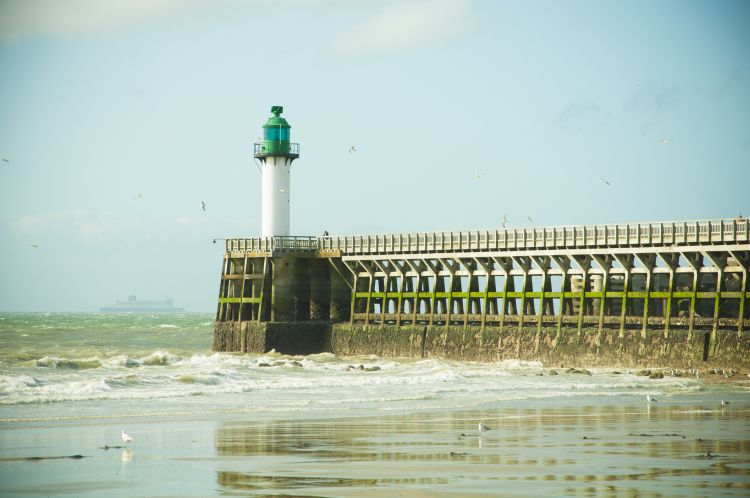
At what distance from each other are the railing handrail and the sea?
15.9 ft

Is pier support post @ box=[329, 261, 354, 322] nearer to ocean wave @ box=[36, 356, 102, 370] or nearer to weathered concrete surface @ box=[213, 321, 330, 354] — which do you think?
weathered concrete surface @ box=[213, 321, 330, 354]

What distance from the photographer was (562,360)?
42906 millimetres

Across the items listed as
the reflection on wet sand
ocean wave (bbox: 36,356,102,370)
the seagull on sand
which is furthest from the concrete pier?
the seagull on sand

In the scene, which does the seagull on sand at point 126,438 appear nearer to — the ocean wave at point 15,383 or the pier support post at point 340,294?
the ocean wave at point 15,383

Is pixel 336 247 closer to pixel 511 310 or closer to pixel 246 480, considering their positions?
pixel 511 310

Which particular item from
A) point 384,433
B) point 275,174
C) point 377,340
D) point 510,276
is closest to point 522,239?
point 510,276

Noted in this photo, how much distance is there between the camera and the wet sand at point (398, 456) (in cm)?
1562

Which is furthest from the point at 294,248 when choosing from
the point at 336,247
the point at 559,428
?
the point at 559,428

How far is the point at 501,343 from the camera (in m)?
45.5

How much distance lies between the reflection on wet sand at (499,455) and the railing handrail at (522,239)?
14.8 metres

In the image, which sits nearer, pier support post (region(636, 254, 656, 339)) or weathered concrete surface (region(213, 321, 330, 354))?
pier support post (region(636, 254, 656, 339))

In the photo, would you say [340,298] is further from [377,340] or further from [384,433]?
[384,433]

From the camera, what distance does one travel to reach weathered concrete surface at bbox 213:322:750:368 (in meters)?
37.7

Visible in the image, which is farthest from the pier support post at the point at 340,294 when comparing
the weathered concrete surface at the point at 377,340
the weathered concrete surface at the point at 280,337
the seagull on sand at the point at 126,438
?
the seagull on sand at the point at 126,438
